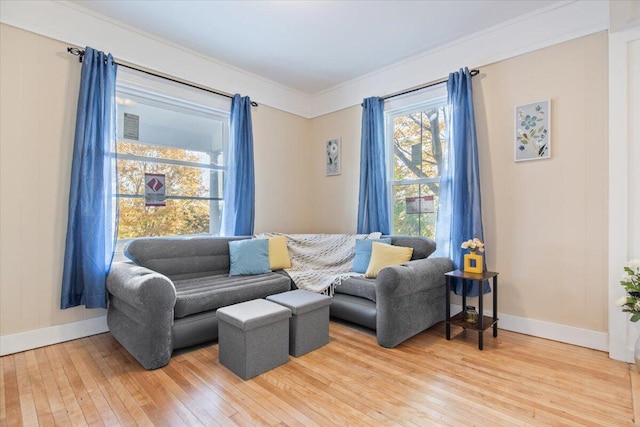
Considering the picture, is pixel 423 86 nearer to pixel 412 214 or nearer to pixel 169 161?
pixel 412 214

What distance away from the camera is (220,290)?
2695 mm

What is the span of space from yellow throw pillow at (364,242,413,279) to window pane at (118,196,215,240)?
6.57ft

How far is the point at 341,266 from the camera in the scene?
3639mm

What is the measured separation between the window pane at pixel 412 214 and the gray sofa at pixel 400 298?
0.39m

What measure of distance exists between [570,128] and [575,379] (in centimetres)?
196

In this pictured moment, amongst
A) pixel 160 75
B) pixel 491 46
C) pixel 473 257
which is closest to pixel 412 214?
pixel 473 257

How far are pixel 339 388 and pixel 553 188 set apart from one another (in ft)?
8.04

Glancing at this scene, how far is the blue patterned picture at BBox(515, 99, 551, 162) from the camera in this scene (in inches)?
110

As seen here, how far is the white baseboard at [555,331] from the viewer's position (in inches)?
99.3

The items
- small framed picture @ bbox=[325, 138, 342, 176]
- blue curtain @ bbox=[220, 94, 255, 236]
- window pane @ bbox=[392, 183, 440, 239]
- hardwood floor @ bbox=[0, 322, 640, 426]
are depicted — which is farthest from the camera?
small framed picture @ bbox=[325, 138, 342, 176]

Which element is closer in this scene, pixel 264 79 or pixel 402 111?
pixel 402 111

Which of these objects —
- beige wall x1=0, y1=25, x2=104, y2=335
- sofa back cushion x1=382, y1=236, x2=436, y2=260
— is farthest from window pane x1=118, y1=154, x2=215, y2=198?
sofa back cushion x1=382, y1=236, x2=436, y2=260

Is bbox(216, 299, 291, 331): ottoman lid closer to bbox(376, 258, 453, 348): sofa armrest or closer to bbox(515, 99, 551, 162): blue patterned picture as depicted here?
bbox(376, 258, 453, 348): sofa armrest

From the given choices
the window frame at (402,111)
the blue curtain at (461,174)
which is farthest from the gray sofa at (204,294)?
the window frame at (402,111)
